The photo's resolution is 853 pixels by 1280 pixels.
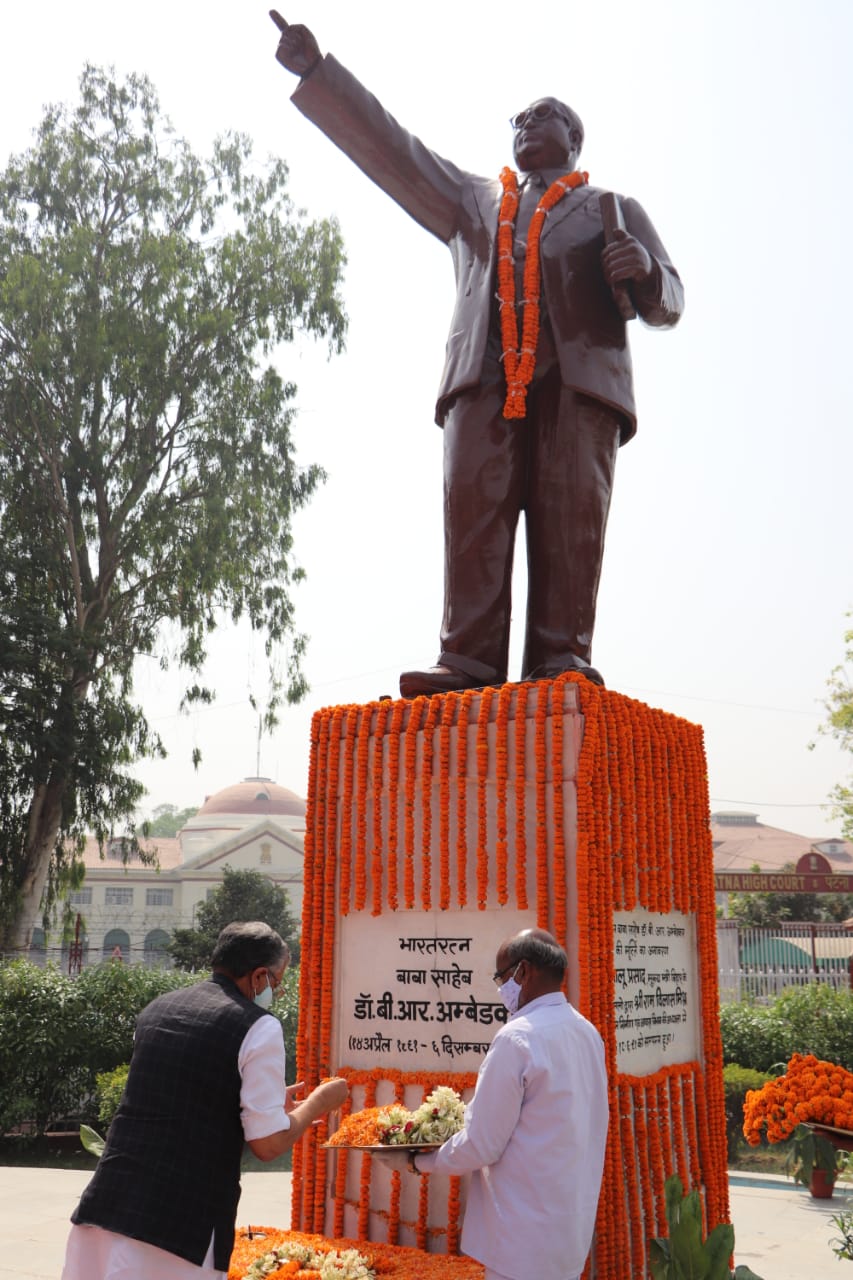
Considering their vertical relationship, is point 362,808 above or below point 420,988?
above

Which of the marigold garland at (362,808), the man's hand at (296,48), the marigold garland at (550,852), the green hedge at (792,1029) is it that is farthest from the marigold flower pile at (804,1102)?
the green hedge at (792,1029)

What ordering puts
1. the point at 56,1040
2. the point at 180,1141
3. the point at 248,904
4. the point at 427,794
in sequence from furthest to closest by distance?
1. the point at 248,904
2. the point at 56,1040
3. the point at 427,794
4. the point at 180,1141

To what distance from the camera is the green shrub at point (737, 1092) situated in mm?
9766

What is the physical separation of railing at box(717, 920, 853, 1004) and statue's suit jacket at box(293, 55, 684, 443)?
402 inches

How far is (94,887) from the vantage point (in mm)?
41906

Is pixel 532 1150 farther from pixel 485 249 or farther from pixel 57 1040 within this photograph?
pixel 57 1040

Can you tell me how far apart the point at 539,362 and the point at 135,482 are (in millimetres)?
11950

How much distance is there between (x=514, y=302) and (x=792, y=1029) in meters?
8.50

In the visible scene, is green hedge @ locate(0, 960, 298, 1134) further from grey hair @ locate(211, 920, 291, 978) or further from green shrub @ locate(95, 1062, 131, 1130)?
grey hair @ locate(211, 920, 291, 978)

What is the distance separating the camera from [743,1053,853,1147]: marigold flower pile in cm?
358

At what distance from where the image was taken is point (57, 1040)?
33.7 ft

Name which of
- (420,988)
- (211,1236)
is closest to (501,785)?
(420,988)

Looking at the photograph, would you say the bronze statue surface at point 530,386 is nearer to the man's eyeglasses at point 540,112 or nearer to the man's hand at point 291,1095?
the man's eyeglasses at point 540,112

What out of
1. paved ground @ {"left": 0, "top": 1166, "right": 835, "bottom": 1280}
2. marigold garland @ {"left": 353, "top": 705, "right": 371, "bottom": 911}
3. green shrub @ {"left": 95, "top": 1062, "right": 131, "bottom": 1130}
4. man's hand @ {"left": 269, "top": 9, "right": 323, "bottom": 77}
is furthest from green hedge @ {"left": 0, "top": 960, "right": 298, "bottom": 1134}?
man's hand @ {"left": 269, "top": 9, "right": 323, "bottom": 77}
